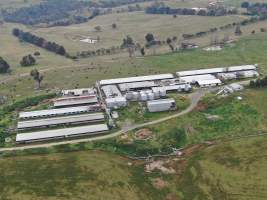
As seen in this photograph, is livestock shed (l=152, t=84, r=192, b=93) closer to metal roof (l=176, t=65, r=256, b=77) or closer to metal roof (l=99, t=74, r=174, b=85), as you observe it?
metal roof (l=99, t=74, r=174, b=85)

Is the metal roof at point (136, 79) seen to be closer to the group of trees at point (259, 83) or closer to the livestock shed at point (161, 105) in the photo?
the livestock shed at point (161, 105)

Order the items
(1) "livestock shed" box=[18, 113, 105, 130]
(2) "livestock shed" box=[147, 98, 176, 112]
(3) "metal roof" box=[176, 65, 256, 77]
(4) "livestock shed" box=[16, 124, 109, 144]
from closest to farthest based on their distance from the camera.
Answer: (4) "livestock shed" box=[16, 124, 109, 144] → (1) "livestock shed" box=[18, 113, 105, 130] → (2) "livestock shed" box=[147, 98, 176, 112] → (3) "metal roof" box=[176, 65, 256, 77]

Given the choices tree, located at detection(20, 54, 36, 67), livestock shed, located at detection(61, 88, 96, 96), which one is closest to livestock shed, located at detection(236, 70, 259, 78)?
livestock shed, located at detection(61, 88, 96, 96)

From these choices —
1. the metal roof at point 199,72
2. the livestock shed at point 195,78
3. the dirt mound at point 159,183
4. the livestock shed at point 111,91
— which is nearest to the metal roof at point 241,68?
the metal roof at point 199,72

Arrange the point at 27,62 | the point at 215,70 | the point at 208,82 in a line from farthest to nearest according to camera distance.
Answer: the point at 27,62 < the point at 215,70 < the point at 208,82

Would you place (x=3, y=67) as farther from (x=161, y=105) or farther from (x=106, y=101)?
(x=161, y=105)

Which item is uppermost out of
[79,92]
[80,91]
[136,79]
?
[136,79]

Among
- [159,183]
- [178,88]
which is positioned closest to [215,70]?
[178,88]
